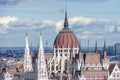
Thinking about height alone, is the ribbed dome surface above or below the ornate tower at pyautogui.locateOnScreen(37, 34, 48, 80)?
above

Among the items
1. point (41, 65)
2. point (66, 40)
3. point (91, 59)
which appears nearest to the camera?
point (41, 65)

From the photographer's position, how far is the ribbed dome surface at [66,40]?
479 feet

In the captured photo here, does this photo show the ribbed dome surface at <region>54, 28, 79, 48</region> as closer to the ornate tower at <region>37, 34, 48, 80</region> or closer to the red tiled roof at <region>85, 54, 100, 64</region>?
the red tiled roof at <region>85, 54, 100, 64</region>

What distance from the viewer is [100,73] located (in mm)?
136000

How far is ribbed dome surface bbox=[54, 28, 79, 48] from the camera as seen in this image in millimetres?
146000

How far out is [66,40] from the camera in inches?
5753

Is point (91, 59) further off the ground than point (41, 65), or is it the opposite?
point (91, 59)

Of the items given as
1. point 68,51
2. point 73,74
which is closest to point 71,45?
point 68,51

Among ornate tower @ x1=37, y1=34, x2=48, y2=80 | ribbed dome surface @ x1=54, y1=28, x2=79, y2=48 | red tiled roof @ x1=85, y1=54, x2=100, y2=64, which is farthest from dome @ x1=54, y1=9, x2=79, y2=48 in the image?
ornate tower @ x1=37, y1=34, x2=48, y2=80

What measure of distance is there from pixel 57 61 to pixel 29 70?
9.29 meters

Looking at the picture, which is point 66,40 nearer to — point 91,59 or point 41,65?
point 91,59

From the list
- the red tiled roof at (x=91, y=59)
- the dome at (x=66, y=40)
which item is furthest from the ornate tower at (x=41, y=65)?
the dome at (x=66, y=40)

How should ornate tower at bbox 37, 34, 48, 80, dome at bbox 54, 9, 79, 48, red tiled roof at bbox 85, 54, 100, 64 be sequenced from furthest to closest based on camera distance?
dome at bbox 54, 9, 79, 48, red tiled roof at bbox 85, 54, 100, 64, ornate tower at bbox 37, 34, 48, 80

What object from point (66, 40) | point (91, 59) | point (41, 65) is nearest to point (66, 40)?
point (66, 40)
